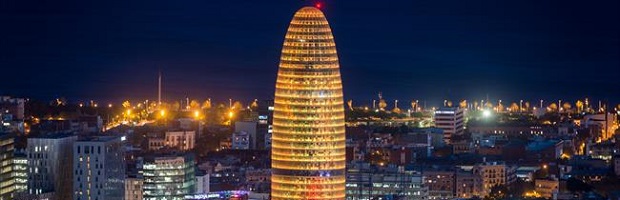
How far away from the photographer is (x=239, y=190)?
213 ft

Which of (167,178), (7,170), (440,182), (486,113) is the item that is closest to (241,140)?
(440,182)

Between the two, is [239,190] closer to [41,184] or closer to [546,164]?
[41,184]

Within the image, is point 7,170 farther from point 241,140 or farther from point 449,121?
point 449,121

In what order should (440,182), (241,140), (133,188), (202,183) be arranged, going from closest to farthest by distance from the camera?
1. (133,188)
2. (202,183)
3. (440,182)
4. (241,140)

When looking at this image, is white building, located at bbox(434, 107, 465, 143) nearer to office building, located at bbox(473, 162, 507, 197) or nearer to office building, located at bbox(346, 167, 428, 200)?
office building, located at bbox(473, 162, 507, 197)

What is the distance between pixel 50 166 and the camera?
2320 inches

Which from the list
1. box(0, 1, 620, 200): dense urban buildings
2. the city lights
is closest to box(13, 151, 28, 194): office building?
box(0, 1, 620, 200): dense urban buildings

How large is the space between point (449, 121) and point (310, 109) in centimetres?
3298

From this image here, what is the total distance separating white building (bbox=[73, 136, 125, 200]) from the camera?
190ft

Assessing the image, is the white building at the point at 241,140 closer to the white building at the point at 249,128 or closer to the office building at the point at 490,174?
the white building at the point at 249,128

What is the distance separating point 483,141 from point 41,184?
949 inches

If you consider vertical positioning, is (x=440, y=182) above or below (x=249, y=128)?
below

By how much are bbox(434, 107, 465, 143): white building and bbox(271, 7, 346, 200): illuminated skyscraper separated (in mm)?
30425

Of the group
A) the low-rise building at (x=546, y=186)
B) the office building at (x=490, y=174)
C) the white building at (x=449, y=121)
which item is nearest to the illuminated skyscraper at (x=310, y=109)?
the low-rise building at (x=546, y=186)
